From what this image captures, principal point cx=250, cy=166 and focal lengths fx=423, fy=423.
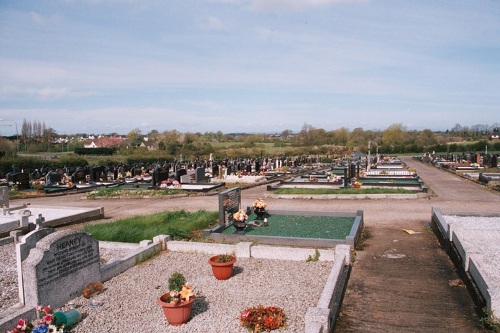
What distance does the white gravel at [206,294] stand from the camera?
646 centimetres

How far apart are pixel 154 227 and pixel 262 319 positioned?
7656 millimetres

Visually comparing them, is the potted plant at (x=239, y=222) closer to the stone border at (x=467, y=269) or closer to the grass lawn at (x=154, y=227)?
the grass lawn at (x=154, y=227)

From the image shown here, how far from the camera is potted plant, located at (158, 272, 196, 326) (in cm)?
636

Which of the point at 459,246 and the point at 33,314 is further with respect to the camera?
the point at 459,246

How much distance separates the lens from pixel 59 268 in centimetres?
729

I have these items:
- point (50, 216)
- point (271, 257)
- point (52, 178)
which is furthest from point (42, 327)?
point (52, 178)

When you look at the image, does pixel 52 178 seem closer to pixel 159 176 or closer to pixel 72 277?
pixel 159 176

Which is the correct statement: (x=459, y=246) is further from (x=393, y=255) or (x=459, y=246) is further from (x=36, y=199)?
(x=36, y=199)

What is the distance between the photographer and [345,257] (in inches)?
371

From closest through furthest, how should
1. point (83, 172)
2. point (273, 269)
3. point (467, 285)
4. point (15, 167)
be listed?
point (467, 285) → point (273, 269) → point (83, 172) → point (15, 167)

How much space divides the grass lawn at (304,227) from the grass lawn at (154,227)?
3.80 ft

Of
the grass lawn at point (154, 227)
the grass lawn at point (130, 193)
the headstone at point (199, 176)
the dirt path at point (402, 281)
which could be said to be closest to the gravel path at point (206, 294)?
the dirt path at point (402, 281)

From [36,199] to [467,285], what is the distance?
22.3 m

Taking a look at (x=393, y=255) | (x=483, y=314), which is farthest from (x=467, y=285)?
(x=393, y=255)
